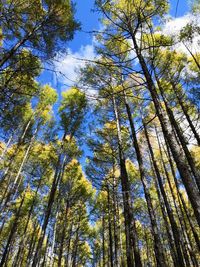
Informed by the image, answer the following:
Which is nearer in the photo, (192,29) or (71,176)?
(192,29)

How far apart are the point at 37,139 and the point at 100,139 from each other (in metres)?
4.83

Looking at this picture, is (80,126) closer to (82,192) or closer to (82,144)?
(82,144)

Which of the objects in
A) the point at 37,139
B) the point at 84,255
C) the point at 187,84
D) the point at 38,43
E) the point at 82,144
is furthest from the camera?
the point at 84,255

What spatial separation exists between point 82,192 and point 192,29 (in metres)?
11.3

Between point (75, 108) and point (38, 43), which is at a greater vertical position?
point (75, 108)

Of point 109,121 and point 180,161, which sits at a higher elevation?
point 109,121

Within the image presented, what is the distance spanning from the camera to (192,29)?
9828 mm

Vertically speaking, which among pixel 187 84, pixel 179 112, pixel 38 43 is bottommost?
pixel 38 43

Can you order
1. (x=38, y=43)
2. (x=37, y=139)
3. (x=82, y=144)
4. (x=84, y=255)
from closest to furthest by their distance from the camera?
(x=38, y=43)
(x=82, y=144)
(x=37, y=139)
(x=84, y=255)

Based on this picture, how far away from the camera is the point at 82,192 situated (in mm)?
14375

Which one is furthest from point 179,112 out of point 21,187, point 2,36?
point 21,187

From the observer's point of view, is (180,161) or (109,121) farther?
(109,121)

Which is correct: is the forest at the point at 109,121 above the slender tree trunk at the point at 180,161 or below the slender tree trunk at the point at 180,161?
above

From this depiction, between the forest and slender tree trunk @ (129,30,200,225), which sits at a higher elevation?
the forest
